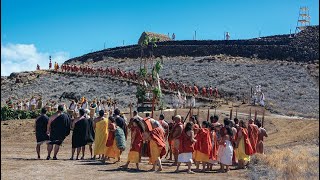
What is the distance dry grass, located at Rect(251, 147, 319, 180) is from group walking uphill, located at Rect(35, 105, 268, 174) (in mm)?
467

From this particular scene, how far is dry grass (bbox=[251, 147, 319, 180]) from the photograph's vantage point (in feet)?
34.0

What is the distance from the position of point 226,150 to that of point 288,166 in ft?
4.80

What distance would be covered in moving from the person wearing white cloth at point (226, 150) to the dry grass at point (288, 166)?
0.73 m

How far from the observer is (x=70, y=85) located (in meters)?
42.9

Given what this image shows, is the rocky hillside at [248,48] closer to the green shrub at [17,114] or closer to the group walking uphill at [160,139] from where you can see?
the green shrub at [17,114]

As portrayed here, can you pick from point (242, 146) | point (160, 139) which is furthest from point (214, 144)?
point (160, 139)

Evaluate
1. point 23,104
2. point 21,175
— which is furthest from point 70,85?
point 21,175

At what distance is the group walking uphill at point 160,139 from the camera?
432 inches

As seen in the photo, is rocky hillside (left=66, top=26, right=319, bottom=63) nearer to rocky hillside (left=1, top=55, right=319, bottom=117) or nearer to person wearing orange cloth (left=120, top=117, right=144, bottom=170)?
rocky hillside (left=1, top=55, right=319, bottom=117)

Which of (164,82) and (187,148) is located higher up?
(164,82)

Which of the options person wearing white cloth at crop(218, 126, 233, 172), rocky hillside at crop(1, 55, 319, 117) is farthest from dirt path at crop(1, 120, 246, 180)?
rocky hillside at crop(1, 55, 319, 117)

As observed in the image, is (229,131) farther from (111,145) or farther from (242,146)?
(111,145)

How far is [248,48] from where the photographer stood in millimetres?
54062

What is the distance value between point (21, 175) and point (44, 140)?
3.08m
